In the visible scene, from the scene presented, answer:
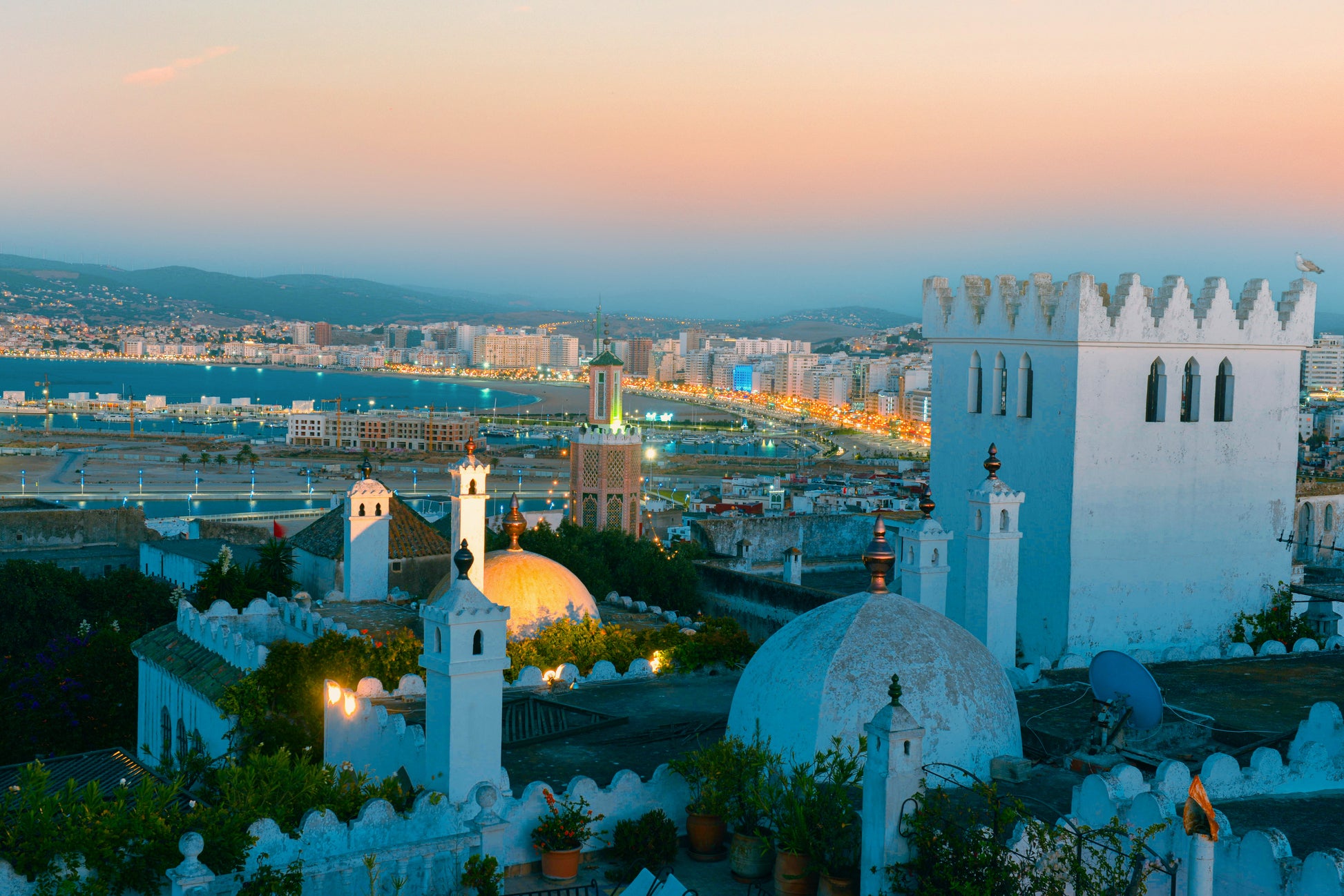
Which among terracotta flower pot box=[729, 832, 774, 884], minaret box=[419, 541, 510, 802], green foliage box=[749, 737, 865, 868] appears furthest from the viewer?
minaret box=[419, 541, 510, 802]

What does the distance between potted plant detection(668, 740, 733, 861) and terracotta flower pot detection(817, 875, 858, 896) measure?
1.31 metres

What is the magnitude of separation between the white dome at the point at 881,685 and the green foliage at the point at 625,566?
13.0 m

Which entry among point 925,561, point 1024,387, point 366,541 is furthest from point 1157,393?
point 366,541

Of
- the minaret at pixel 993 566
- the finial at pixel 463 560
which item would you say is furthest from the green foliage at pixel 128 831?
the minaret at pixel 993 566

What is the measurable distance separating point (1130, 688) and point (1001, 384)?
25.1ft

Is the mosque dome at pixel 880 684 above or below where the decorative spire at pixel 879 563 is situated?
below

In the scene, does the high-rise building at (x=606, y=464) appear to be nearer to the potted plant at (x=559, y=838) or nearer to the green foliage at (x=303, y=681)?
the green foliage at (x=303, y=681)

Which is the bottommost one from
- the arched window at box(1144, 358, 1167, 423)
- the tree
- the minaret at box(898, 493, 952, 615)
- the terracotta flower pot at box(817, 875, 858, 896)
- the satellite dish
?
the tree

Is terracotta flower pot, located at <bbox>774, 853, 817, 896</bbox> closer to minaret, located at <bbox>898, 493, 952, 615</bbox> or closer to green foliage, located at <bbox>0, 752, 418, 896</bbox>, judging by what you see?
green foliage, located at <bbox>0, 752, 418, 896</bbox>

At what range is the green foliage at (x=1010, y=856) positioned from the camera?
9133mm

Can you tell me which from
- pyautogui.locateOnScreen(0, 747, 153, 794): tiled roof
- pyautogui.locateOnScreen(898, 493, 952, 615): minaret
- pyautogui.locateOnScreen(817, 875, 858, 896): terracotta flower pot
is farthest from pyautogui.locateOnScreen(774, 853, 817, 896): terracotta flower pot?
pyautogui.locateOnScreen(0, 747, 153, 794): tiled roof

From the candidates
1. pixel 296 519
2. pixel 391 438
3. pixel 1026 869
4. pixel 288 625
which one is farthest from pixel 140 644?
pixel 391 438

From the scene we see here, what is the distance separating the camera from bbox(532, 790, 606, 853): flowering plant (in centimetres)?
1102

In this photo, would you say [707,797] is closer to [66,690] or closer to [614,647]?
[614,647]
